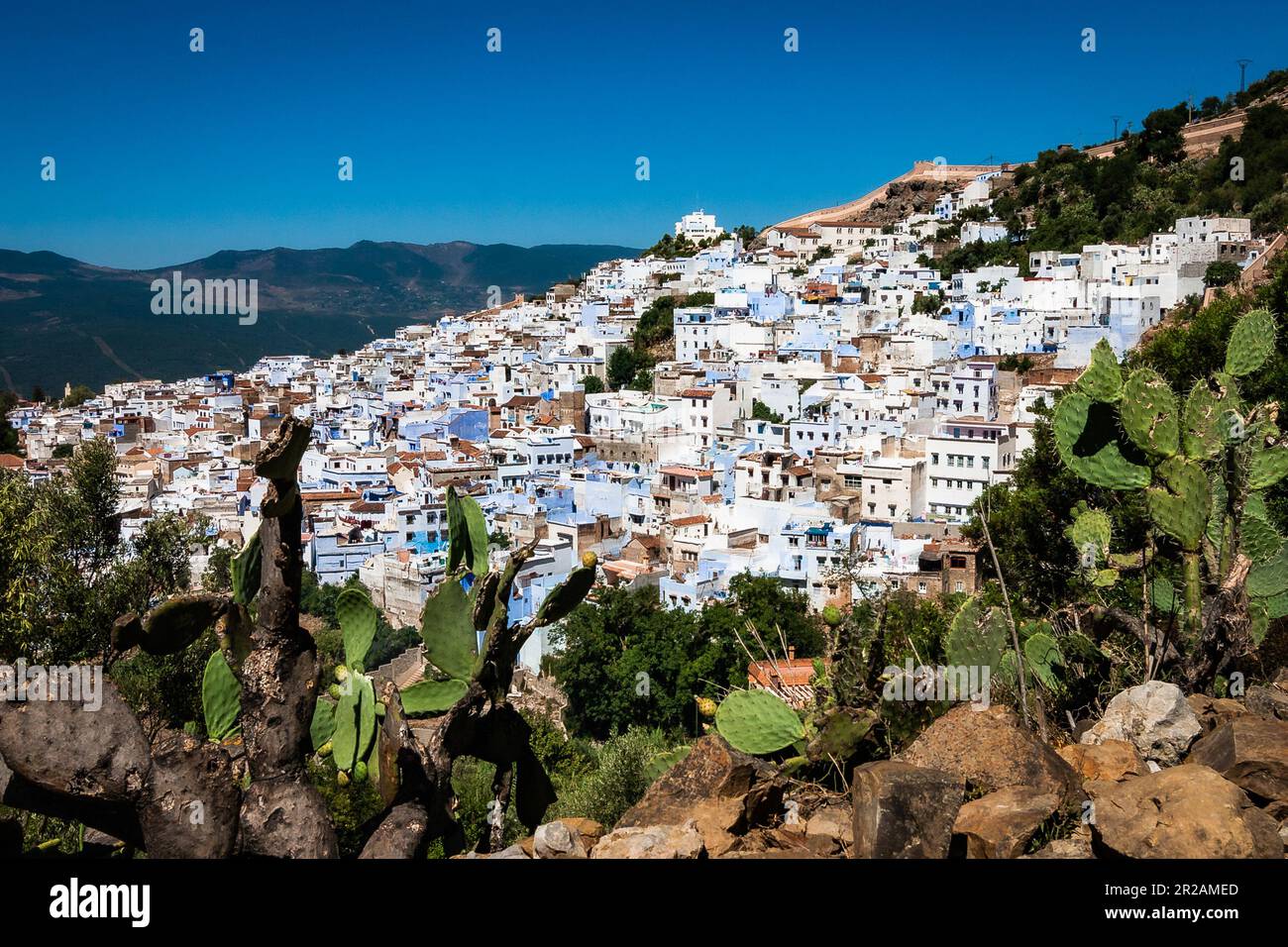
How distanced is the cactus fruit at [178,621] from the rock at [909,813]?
1.88 meters

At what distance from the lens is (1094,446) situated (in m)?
4.57

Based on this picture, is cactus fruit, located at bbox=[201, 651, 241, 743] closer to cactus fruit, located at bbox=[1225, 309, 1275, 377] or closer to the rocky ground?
the rocky ground

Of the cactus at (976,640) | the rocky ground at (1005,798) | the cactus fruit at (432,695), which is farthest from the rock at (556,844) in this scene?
the cactus at (976,640)

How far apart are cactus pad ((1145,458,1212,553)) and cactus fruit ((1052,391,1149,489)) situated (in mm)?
136

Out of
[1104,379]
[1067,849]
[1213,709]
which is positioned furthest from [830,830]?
[1104,379]

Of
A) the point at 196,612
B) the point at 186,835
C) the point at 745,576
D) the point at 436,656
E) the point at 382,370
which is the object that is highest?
the point at 382,370

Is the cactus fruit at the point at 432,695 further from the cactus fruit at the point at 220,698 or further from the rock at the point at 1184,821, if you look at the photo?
the rock at the point at 1184,821

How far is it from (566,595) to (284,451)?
1.49m

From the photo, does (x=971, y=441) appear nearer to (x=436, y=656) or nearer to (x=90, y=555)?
(x=90, y=555)

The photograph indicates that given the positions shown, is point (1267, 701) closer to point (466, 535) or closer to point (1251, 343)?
point (1251, 343)

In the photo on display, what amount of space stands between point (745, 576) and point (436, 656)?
1763 centimetres

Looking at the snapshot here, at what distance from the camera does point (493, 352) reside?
5219 cm

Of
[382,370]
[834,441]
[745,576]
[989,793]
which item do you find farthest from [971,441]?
[382,370]
